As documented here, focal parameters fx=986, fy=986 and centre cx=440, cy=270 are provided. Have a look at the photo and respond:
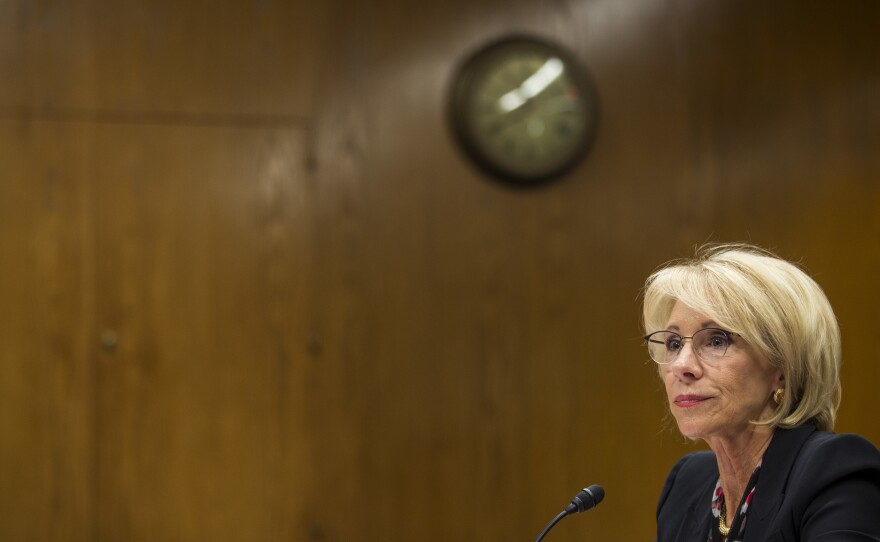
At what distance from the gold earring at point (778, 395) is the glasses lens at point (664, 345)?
199mm

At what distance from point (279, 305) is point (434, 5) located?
138cm

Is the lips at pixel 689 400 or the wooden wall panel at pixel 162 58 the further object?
the wooden wall panel at pixel 162 58

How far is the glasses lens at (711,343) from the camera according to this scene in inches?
72.7

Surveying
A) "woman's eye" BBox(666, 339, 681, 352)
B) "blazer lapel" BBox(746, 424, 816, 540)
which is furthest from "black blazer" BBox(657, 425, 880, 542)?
"woman's eye" BBox(666, 339, 681, 352)

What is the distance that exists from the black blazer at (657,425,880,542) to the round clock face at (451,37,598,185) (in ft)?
7.90

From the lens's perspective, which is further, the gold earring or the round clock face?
the round clock face

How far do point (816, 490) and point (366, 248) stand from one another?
2.57 meters

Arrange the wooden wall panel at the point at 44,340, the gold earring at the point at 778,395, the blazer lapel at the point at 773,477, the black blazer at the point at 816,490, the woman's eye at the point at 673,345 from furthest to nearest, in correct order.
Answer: the wooden wall panel at the point at 44,340
the woman's eye at the point at 673,345
the gold earring at the point at 778,395
the blazer lapel at the point at 773,477
the black blazer at the point at 816,490

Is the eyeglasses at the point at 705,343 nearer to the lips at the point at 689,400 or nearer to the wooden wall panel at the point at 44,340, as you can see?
the lips at the point at 689,400

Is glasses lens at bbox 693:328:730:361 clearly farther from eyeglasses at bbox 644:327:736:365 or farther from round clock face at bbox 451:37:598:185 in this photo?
round clock face at bbox 451:37:598:185

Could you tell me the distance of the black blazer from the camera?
154 centimetres

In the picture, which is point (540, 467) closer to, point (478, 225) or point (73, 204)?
point (478, 225)

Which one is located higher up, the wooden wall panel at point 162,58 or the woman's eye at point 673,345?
the wooden wall panel at point 162,58

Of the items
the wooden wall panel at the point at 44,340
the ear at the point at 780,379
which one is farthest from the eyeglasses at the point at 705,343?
the wooden wall panel at the point at 44,340
